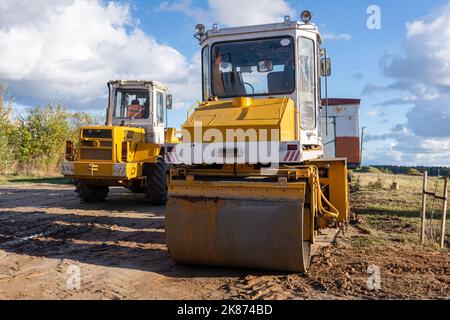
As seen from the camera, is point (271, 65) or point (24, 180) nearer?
point (271, 65)

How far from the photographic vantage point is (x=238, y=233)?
5.30m

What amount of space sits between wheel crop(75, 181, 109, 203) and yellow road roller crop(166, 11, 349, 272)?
6.13 m

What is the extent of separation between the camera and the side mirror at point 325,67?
7273mm

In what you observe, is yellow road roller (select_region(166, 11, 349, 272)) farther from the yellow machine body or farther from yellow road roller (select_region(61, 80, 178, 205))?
yellow road roller (select_region(61, 80, 178, 205))

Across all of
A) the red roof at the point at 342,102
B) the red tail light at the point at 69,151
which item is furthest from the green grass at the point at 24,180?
the red roof at the point at 342,102

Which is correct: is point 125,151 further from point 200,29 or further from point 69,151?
point 200,29

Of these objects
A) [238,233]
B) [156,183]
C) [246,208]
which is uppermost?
[156,183]

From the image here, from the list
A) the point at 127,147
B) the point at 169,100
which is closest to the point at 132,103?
the point at 169,100

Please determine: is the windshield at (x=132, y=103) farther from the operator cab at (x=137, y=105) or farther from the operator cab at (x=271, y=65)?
the operator cab at (x=271, y=65)

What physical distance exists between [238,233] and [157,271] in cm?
121

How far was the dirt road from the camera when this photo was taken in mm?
4805

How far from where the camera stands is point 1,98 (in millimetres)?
23344

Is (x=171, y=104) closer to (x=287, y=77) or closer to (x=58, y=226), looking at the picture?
(x=58, y=226)
